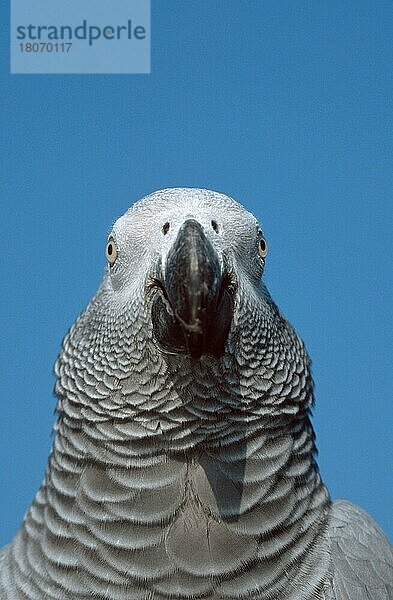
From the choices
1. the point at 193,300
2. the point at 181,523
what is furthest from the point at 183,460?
the point at 193,300

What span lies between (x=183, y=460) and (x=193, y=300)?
1.29 feet

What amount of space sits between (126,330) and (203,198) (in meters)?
0.37

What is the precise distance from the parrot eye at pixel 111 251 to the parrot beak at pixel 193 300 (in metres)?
0.32

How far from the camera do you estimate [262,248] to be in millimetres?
1861

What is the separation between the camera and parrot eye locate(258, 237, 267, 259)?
1836 mm

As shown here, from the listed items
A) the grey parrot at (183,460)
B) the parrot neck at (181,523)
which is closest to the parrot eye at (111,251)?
the grey parrot at (183,460)

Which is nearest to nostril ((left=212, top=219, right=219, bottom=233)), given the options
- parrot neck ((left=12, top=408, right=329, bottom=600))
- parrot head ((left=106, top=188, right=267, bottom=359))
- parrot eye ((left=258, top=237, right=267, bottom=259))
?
parrot head ((left=106, top=188, right=267, bottom=359))

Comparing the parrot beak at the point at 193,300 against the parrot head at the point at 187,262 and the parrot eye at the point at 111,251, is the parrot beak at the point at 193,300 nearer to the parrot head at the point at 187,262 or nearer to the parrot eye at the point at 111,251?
the parrot head at the point at 187,262

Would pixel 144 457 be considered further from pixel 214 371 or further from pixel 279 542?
pixel 279 542

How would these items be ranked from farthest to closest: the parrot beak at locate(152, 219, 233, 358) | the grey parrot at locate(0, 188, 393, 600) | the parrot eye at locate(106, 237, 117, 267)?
the parrot eye at locate(106, 237, 117, 267) < the grey parrot at locate(0, 188, 393, 600) < the parrot beak at locate(152, 219, 233, 358)

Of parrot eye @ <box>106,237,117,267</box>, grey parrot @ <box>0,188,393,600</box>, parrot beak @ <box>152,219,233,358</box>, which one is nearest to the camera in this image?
parrot beak @ <box>152,219,233,358</box>

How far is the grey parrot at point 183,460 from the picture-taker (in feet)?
A: 4.96

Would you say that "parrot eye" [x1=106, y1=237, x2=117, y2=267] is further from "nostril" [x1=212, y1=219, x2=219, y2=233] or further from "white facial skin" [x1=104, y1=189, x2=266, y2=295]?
"nostril" [x1=212, y1=219, x2=219, y2=233]

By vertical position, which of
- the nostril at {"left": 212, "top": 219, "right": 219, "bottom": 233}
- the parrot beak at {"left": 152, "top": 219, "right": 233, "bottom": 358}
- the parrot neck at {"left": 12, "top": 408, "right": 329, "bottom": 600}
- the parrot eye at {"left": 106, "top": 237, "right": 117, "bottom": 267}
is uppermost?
the nostril at {"left": 212, "top": 219, "right": 219, "bottom": 233}
